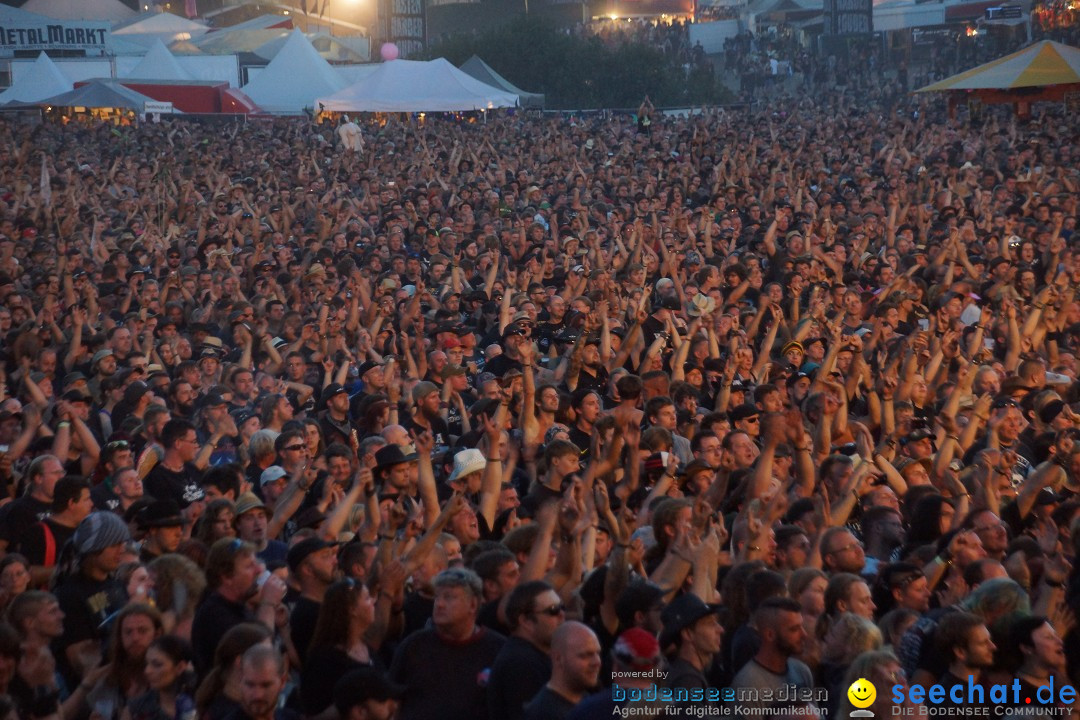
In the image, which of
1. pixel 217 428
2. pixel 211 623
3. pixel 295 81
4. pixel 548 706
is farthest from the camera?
pixel 295 81

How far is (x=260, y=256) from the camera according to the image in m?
13.2

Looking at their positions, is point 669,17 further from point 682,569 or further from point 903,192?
point 682,569

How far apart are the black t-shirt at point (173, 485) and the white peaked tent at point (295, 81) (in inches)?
878

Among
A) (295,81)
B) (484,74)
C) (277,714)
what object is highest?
(484,74)

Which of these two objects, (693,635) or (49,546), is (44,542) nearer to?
(49,546)

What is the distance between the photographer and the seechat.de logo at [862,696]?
4007mm

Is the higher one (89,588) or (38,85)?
(38,85)

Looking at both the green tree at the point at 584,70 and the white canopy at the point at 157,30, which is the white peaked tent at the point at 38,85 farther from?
the green tree at the point at 584,70

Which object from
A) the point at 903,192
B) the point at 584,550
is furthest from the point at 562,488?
the point at 903,192

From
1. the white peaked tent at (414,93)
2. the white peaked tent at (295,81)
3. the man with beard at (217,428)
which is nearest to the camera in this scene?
the man with beard at (217,428)

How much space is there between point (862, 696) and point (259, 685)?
1723 millimetres

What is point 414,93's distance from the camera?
23984 millimetres

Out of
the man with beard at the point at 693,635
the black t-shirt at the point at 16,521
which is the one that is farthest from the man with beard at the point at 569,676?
the black t-shirt at the point at 16,521

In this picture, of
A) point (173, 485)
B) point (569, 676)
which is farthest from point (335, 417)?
point (569, 676)
